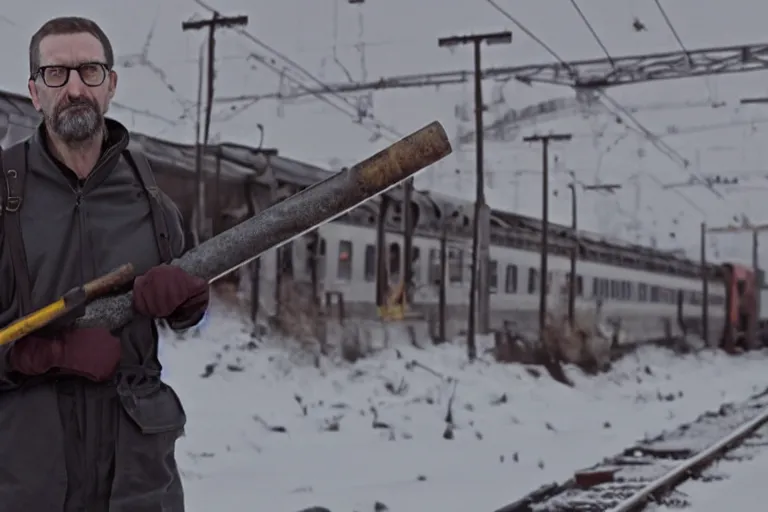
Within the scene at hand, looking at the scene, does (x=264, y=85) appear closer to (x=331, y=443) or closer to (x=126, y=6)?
(x=126, y=6)

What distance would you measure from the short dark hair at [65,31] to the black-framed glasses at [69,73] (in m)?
0.03

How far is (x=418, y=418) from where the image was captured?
47.3ft

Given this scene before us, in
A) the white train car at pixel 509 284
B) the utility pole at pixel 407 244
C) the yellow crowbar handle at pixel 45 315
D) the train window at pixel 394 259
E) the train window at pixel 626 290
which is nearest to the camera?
the yellow crowbar handle at pixel 45 315

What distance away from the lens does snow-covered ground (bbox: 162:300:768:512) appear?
9.18 m

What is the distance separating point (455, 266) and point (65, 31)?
24.7 m

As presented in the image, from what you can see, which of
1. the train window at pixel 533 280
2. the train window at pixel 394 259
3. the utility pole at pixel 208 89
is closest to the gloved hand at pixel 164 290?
the utility pole at pixel 208 89

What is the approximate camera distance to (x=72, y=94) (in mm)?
2641

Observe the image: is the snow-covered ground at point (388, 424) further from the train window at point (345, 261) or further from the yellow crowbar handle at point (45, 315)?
the yellow crowbar handle at point (45, 315)

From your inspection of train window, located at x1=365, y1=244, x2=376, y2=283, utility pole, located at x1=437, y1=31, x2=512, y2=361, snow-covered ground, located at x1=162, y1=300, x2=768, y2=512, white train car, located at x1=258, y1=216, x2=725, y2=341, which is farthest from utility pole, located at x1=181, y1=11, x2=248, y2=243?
utility pole, located at x1=437, y1=31, x2=512, y2=361

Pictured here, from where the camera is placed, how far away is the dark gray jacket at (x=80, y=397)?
2592 millimetres

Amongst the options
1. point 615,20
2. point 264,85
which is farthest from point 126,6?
point 615,20

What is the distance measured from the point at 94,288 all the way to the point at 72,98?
43 cm

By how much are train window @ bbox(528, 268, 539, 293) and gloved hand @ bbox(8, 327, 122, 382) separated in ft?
98.0

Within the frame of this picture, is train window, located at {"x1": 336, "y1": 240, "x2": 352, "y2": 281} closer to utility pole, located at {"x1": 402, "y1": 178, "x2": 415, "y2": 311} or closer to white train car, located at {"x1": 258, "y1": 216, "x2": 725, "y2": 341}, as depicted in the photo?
white train car, located at {"x1": 258, "y1": 216, "x2": 725, "y2": 341}
